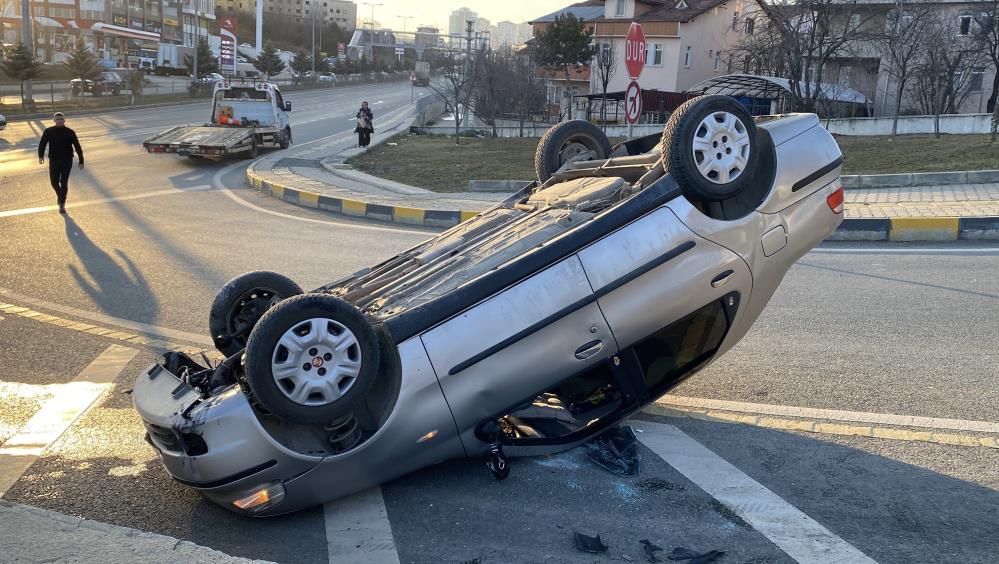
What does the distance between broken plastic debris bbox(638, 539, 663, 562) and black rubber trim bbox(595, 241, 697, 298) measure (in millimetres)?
1164

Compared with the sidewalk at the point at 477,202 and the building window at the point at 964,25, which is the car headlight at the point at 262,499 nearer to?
the sidewalk at the point at 477,202

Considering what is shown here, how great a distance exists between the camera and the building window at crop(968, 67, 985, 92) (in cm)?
4003

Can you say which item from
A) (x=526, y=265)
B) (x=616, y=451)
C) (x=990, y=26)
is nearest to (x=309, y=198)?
(x=616, y=451)

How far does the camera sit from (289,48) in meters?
118

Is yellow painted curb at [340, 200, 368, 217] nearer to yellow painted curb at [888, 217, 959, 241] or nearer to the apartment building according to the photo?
yellow painted curb at [888, 217, 959, 241]

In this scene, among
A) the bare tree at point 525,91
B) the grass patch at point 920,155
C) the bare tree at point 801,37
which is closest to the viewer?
the grass patch at point 920,155

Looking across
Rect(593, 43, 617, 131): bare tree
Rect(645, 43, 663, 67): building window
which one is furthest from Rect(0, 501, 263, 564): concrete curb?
Rect(645, 43, 663, 67): building window

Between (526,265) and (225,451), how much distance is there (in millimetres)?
1634

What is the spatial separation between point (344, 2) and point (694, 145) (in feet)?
672

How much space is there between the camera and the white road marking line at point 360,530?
12.4 feet

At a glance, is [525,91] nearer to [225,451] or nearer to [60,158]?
[60,158]

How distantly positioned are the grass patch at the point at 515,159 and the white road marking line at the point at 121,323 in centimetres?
976

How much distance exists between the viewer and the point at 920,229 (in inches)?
428

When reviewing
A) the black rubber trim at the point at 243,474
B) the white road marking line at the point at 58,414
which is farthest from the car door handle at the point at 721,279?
the white road marking line at the point at 58,414
